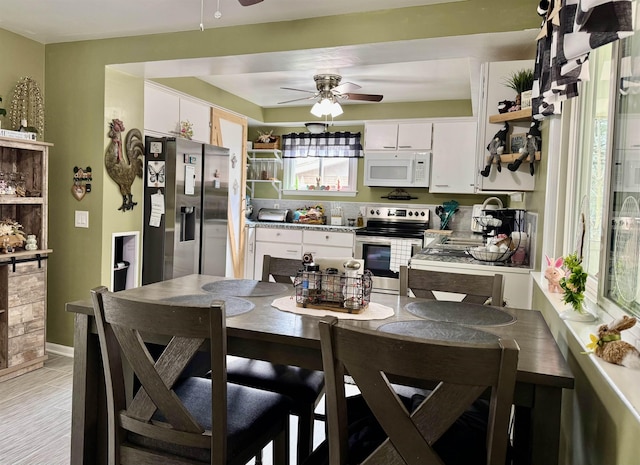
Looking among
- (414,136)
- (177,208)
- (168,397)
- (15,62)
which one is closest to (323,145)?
(414,136)

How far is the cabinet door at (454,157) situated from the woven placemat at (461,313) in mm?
3651

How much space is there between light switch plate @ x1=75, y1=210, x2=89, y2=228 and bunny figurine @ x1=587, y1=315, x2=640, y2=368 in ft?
11.3

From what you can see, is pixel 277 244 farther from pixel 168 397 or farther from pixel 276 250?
pixel 168 397

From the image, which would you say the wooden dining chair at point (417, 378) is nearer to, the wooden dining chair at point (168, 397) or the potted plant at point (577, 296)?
the wooden dining chair at point (168, 397)

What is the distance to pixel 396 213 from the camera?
19.1 feet

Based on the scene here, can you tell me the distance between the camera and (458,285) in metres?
2.12

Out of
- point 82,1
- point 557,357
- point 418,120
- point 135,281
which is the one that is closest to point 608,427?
point 557,357

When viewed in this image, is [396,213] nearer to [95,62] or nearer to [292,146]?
[292,146]

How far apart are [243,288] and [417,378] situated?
1144 millimetres

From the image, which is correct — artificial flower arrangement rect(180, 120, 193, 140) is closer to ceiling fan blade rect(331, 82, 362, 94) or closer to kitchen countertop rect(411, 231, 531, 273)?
ceiling fan blade rect(331, 82, 362, 94)

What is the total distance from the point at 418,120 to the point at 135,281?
136 inches

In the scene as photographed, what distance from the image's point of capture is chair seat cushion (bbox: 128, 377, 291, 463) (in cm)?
139

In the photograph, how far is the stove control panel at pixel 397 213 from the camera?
18.8ft

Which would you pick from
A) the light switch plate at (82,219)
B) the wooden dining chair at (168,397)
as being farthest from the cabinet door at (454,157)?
the wooden dining chair at (168,397)
